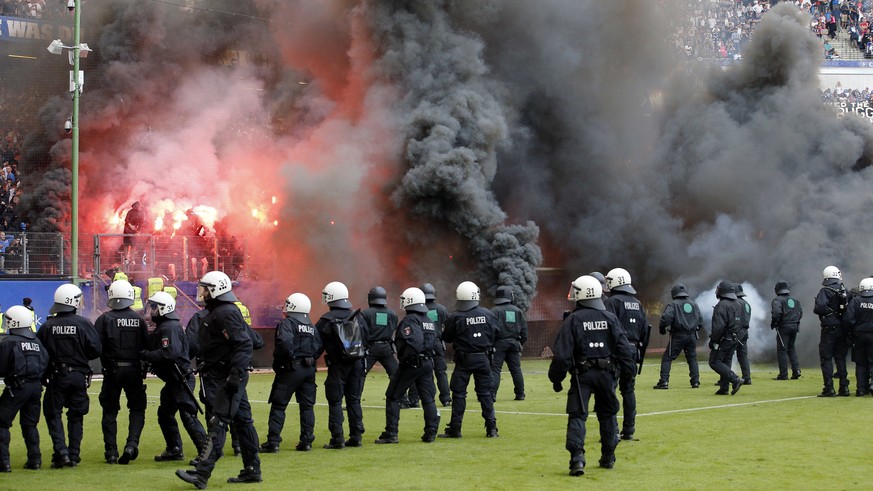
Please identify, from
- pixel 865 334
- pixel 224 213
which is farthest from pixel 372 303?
pixel 224 213

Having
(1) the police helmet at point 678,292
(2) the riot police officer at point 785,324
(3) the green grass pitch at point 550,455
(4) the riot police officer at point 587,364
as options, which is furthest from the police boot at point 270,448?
(2) the riot police officer at point 785,324

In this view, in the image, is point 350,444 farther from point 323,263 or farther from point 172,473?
point 323,263

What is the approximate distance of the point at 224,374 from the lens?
1050 cm

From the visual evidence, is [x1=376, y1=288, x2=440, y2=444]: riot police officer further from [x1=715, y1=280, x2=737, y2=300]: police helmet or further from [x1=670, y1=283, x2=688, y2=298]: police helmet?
[x1=670, y1=283, x2=688, y2=298]: police helmet

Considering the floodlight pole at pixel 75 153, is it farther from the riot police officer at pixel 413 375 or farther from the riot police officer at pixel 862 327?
the riot police officer at pixel 862 327

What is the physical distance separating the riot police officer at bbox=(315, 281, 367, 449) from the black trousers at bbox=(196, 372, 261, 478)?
9.82 ft

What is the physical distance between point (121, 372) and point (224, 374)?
226 centimetres

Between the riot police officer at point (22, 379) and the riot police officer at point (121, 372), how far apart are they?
699 millimetres

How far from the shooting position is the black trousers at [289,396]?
42.3 feet

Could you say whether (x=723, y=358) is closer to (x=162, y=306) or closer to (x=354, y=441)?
(x=354, y=441)

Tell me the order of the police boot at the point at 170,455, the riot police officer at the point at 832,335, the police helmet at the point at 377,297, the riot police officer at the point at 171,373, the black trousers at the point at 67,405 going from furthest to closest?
1. the riot police officer at the point at 832,335
2. the police helmet at the point at 377,297
3. the police boot at the point at 170,455
4. the black trousers at the point at 67,405
5. the riot police officer at the point at 171,373

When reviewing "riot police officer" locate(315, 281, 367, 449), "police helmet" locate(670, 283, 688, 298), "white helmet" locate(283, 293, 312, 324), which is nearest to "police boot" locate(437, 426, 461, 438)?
"riot police officer" locate(315, 281, 367, 449)

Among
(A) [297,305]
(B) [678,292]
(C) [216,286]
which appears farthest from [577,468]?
(B) [678,292]

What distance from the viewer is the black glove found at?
33.0ft
